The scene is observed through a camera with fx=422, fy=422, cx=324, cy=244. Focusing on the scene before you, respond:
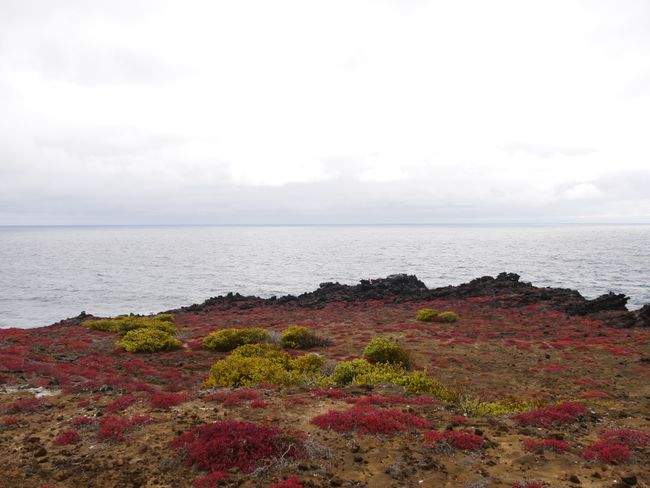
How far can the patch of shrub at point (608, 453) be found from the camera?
8.94 metres

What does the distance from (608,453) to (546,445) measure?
3.89ft

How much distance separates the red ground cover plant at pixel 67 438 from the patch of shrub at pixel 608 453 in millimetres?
11535

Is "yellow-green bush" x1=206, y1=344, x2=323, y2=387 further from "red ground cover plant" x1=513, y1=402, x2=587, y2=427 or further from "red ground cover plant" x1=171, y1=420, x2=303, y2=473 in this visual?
"red ground cover plant" x1=513, y1=402, x2=587, y2=427

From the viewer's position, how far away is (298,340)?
2698 centimetres

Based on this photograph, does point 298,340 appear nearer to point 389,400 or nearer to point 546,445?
point 389,400

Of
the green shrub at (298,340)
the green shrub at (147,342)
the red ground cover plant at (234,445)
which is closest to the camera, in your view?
the red ground cover plant at (234,445)

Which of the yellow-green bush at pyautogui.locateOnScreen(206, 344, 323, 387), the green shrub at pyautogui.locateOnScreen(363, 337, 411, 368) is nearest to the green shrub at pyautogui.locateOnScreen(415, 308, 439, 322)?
the green shrub at pyautogui.locateOnScreen(363, 337, 411, 368)

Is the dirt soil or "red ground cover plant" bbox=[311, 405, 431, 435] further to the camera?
"red ground cover plant" bbox=[311, 405, 431, 435]

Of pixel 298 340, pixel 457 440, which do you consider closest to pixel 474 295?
pixel 298 340

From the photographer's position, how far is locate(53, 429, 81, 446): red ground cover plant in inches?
384

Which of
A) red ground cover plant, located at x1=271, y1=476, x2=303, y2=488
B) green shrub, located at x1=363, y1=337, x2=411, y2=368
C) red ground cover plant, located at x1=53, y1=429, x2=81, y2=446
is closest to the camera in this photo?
red ground cover plant, located at x1=271, y1=476, x2=303, y2=488

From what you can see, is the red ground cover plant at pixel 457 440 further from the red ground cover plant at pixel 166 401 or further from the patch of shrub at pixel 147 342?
the patch of shrub at pixel 147 342

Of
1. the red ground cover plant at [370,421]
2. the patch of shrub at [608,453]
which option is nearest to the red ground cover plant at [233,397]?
the red ground cover plant at [370,421]

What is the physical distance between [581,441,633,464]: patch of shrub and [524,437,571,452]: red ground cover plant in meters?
0.39
